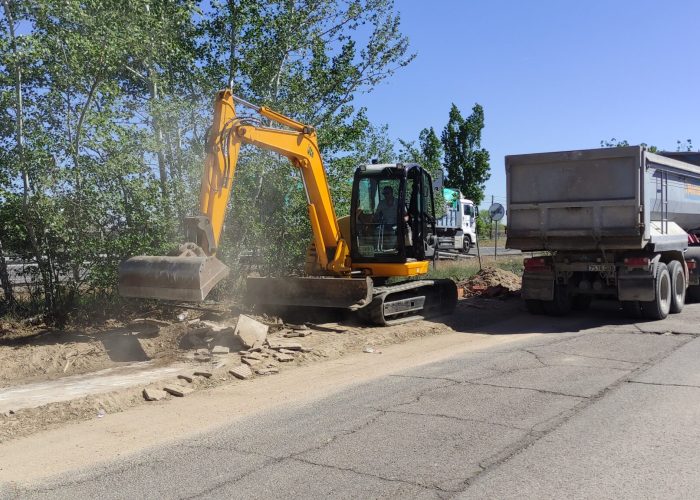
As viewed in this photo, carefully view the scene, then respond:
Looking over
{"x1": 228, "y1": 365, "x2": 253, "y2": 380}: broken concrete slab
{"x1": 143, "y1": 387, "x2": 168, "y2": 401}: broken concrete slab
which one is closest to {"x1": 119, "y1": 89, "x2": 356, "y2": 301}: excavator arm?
{"x1": 228, "y1": 365, "x2": 253, "y2": 380}: broken concrete slab

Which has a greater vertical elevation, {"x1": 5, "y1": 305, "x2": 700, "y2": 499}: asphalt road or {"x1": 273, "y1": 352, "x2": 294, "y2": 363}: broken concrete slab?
{"x1": 273, "y1": 352, "x2": 294, "y2": 363}: broken concrete slab

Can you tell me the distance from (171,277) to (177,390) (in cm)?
187

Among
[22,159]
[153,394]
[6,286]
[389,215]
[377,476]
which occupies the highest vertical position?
[22,159]

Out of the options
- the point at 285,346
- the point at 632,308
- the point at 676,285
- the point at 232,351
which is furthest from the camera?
the point at 676,285

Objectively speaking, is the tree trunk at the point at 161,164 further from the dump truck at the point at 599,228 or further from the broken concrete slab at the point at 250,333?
the dump truck at the point at 599,228

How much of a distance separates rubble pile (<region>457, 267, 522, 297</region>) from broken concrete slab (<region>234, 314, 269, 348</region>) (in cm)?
803

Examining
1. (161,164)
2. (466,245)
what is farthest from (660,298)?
(466,245)

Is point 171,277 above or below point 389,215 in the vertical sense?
below

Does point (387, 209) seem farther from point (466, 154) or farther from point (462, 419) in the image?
point (466, 154)

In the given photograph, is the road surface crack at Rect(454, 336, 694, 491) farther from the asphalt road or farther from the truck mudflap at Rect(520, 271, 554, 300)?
the truck mudflap at Rect(520, 271, 554, 300)

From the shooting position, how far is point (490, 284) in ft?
58.0

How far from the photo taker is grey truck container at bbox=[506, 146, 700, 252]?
1197 centimetres

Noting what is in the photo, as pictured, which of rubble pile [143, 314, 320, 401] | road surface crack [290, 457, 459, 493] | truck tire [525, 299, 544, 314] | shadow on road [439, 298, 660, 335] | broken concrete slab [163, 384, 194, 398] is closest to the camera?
road surface crack [290, 457, 459, 493]

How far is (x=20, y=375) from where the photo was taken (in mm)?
8867
